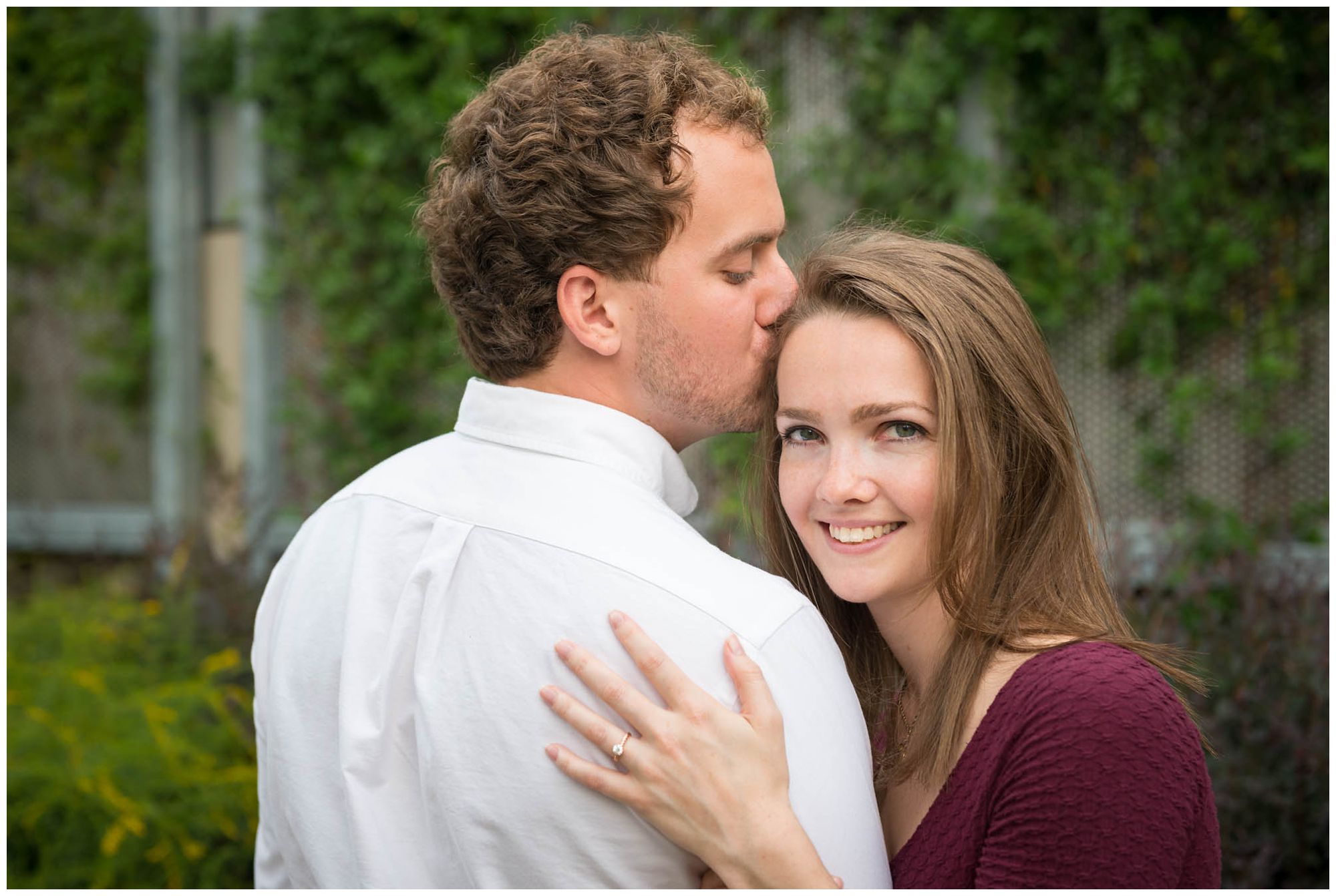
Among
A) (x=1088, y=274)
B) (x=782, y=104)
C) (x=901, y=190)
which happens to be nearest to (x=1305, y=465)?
(x=1088, y=274)

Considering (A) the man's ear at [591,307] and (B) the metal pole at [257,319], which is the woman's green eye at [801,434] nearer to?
(A) the man's ear at [591,307]

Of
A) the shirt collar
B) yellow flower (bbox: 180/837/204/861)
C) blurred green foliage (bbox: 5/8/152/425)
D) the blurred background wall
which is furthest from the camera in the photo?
blurred green foliage (bbox: 5/8/152/425)

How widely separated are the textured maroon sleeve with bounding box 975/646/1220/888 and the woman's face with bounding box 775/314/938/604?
317 mm

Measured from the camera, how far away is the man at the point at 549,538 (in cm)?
141

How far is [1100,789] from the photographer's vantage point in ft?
4.63

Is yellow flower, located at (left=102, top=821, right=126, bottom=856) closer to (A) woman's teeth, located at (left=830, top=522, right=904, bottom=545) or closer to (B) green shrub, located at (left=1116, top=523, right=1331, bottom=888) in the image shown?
(A) woman's teeth, located at (left=830, top=522, right=904, bottom=545)

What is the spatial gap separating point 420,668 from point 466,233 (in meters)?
0.71

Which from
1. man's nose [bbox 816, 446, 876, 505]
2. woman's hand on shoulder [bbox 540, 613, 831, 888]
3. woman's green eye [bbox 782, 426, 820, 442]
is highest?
woman's green eye [bbox 782, 426, 820, 442]

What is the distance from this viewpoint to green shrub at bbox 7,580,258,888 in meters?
3.00

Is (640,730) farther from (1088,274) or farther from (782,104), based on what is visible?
(782,104)

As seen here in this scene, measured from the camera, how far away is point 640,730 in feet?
4.58

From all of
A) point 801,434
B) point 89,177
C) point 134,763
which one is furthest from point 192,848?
point 89,177

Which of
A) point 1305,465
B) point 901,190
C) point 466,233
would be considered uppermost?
point 901,190

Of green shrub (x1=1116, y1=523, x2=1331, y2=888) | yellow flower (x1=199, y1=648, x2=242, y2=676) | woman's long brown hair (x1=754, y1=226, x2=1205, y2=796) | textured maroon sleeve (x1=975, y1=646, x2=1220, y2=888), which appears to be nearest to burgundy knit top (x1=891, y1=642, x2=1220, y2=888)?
textured maroon sleeve (x1=975, y1=646, x2=1220, y2=888)
